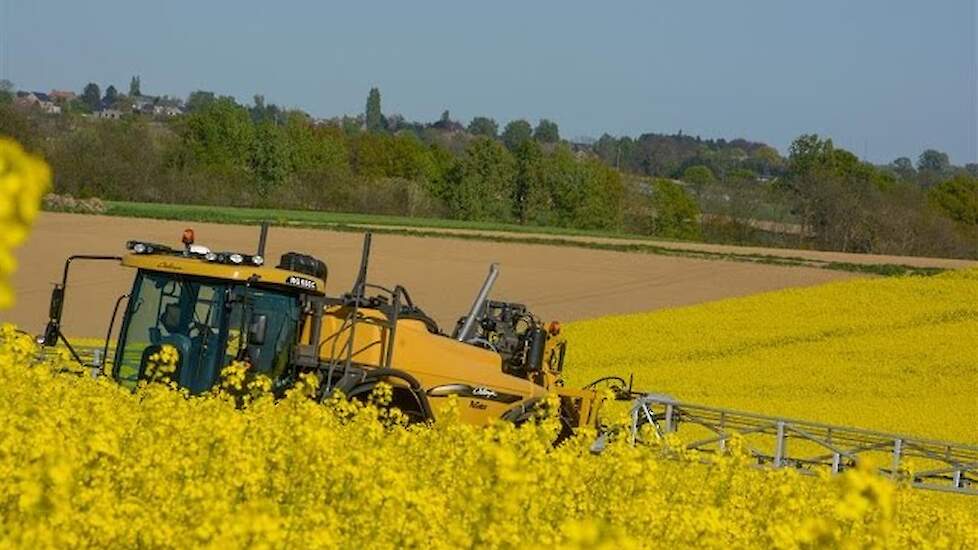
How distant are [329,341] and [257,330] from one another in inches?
50.4

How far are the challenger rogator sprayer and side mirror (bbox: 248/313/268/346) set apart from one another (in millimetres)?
11

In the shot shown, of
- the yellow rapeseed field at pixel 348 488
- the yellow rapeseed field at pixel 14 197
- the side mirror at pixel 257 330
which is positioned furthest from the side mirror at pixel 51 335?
the yellow rapeseed field at pixel 14 197

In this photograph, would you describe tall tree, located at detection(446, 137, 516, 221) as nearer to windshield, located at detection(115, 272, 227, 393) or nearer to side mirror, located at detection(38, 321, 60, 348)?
windshield, located at detection(115, 272, 227, 393)

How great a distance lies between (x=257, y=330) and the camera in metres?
12.8

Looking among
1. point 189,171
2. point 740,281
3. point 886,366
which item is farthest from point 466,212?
point 886,366

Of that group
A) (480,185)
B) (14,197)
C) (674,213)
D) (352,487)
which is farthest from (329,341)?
(674,213)

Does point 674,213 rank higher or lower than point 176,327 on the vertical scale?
higher

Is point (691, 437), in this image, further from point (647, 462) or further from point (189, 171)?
point (189, 171)

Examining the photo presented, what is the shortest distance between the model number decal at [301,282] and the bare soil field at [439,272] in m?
17.4

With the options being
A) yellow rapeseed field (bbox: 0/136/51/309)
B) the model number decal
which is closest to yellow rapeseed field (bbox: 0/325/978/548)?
yellow rapeseed field (bbox: 0/136/51/309)

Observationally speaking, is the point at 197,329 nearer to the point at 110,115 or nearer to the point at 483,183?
the point at 483,183

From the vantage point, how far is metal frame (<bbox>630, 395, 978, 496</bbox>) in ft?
57.4

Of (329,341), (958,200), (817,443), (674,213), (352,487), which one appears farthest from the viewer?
(958,200)

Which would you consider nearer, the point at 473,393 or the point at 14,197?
the point at 14,197
